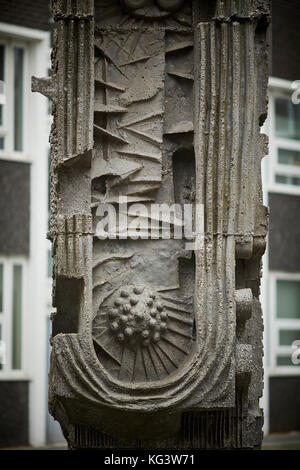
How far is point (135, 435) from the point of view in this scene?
5773 mm

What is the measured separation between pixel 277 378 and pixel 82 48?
5.56 m

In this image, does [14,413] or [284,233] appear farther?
[284,233]

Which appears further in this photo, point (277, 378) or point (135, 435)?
point (277, 378)

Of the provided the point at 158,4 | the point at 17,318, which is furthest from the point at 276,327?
the point at 158,4

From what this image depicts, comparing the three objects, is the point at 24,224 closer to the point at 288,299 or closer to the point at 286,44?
the point at 288,299

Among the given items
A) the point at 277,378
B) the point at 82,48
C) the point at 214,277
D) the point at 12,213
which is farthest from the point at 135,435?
the point at 277,378

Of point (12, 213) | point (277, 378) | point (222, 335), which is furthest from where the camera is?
point (277, 378)

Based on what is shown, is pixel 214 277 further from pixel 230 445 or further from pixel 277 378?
pixel 277 378

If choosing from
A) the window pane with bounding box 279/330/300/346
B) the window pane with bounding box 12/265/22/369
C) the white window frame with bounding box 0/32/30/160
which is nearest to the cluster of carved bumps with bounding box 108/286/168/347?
the window pane with bounding box 12/265/22/369

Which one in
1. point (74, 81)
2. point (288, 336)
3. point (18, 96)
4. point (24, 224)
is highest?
point (18, 96)

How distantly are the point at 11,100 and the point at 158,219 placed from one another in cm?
397

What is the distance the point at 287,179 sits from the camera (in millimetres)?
10531

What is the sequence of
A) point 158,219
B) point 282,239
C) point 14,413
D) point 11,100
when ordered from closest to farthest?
1. point 158,219
2. point 14,413
3. point 11,100
4. point 282,239

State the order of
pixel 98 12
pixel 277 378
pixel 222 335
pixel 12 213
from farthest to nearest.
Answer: pixel 277 378 < pixel 12 213 < pixel 98 12 < pixel 222 335
